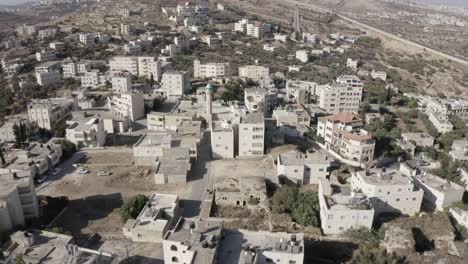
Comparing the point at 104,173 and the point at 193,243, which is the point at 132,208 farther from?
the point at 104,173

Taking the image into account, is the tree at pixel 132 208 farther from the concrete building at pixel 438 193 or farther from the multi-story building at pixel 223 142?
the concrete building at pixel 438 193

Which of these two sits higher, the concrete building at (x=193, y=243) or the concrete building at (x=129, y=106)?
the concrete building at (x=193, y=243)

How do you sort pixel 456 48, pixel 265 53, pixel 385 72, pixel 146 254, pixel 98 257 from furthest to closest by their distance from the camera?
pixel 456 48, pixel 265 53, pixel 385 72, pixel 146 254, pixel 98 257

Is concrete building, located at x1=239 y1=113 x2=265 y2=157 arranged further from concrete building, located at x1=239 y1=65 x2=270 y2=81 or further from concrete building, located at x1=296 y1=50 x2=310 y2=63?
concrete building, located at x1=296 y1=50 x2=310 y2=63

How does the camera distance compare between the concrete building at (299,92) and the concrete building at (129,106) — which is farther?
Result: the concrete building at (299,92)

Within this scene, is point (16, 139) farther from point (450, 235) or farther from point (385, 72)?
point (385, 72)

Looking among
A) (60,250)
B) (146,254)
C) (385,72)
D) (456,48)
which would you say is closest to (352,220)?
(146,254)

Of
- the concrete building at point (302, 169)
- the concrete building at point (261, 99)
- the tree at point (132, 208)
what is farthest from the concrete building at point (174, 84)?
the tree at point (132, 208)
